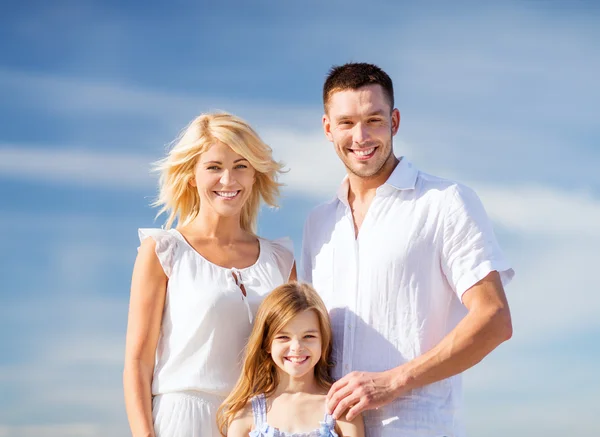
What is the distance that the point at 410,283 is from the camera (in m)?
5.07

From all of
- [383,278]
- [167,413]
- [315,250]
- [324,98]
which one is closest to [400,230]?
[383,278]

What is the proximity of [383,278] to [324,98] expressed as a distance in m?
1.38

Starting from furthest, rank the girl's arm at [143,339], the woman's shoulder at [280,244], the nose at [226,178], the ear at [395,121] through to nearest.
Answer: the woman's shoulder at [280,244], the nose at [226,178], the ear at [395,121], the girl's arm at [143,339]

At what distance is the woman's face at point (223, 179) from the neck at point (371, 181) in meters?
0.83

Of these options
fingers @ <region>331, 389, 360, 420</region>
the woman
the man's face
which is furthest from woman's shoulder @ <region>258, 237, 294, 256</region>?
fingers @ <region>331, 389, 360, 420</region>

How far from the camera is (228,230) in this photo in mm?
5957

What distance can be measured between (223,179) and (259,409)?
164cm

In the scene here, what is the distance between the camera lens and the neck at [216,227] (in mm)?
5910

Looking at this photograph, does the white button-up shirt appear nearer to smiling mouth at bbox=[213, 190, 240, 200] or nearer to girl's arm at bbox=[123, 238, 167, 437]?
smiling mouth at bbox=[213, 190, 240, 200]

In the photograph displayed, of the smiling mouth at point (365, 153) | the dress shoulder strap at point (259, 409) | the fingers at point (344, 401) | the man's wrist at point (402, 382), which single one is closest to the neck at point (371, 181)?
the smiling mouth at point (365, 153)

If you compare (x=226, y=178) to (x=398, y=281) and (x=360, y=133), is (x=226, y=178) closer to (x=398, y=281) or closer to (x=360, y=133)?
(x=360, y=133)

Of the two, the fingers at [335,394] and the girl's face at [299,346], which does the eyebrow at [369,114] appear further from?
the fingers at [335,394]

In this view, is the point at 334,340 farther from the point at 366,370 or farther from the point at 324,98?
the point at 324,98

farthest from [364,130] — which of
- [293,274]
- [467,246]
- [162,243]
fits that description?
[162,243]
